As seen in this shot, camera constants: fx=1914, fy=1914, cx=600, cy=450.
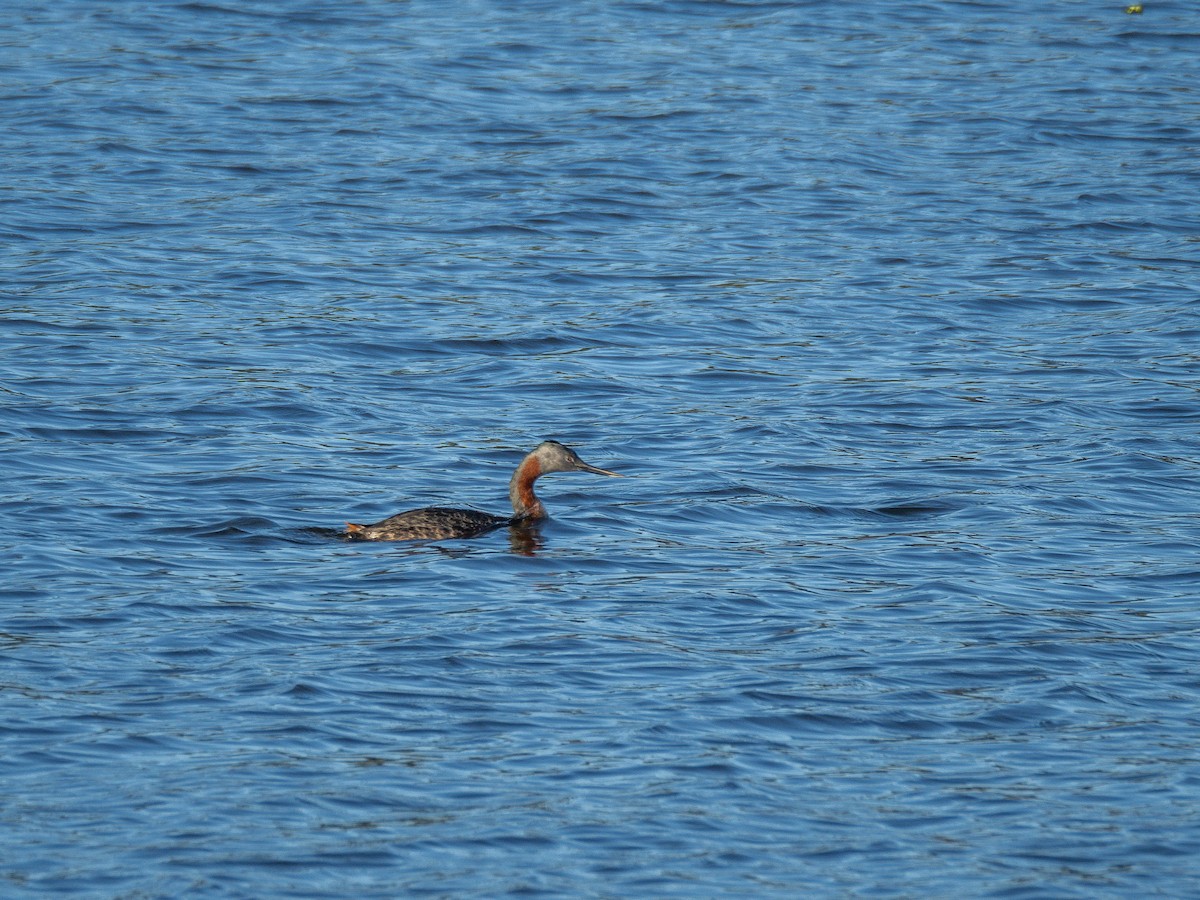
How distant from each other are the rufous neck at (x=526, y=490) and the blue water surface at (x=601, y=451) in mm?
202

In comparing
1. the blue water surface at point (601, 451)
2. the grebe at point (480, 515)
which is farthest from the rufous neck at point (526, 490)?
the blue water surface at point (601, 451)

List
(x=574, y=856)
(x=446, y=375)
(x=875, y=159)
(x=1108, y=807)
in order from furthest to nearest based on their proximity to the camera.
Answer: (x=875, y=159), (x=446, y=375), (x=1108, y=807), (x=574, y=856)

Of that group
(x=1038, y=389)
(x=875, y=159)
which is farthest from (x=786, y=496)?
(x=875, y=159)

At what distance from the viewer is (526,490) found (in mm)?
12062

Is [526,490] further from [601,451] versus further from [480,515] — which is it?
[601,451]

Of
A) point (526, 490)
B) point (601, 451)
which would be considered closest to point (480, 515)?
point (526, 490)

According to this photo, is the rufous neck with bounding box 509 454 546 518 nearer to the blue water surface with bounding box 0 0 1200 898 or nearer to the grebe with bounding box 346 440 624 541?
the grebe with bounding box 346 440 624 541

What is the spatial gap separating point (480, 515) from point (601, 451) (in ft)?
6.02

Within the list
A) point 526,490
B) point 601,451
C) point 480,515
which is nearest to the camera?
point 480,515

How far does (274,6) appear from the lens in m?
27.1

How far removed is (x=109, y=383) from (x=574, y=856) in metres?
8.06

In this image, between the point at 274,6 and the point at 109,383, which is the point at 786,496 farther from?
the point at 274,6

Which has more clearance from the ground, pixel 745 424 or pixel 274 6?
pixel 274 6

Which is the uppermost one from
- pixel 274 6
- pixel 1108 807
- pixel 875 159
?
pixel 274 6
